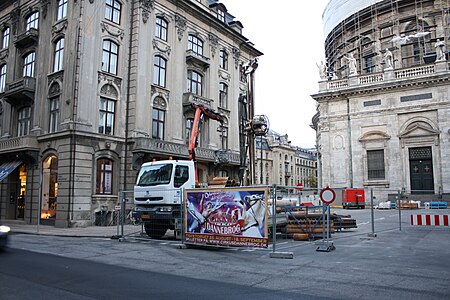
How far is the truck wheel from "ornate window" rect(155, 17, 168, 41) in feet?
58.3

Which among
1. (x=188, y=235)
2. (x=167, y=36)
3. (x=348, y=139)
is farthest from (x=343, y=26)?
(x=188, y=235)

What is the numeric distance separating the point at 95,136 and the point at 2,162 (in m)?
9.21

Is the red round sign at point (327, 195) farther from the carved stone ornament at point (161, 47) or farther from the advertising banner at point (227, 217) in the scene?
the carved stone ornament at point (161, 47)

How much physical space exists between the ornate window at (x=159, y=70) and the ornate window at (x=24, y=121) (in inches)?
369

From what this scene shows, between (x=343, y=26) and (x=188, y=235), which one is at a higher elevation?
(x=343, y=26)

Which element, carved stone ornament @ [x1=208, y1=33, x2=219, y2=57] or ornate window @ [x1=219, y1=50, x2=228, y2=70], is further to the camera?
ornate window @ [x1=219, y1=50, x2=228, y2=70]

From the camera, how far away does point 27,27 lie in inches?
1133

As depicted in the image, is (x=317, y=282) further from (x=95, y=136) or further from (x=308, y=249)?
(x=95, y=136)

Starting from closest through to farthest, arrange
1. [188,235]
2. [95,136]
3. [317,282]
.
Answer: [317,282]
[188,235]
[95,136]

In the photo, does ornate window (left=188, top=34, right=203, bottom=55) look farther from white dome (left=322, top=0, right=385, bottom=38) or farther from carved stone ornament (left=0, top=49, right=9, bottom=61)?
white dome (left=322, top=0, right=385, bottom=38)

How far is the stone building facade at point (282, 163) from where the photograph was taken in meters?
93.7

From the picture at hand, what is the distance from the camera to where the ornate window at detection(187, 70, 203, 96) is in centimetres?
3163

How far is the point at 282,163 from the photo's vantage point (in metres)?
102

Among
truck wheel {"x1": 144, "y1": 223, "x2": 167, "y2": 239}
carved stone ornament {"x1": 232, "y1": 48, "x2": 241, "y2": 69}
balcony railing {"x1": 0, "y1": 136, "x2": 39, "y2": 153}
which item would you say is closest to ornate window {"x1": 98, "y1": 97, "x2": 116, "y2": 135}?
balcony railing {"x1": 0, "y1": 136, "x2": 39, "y2": 153}
